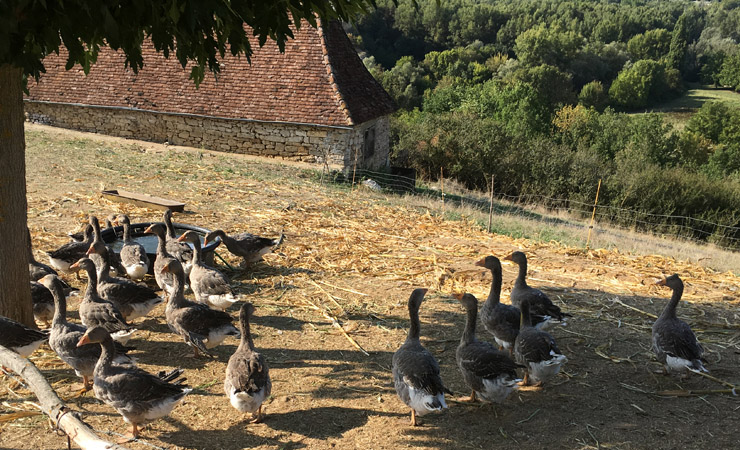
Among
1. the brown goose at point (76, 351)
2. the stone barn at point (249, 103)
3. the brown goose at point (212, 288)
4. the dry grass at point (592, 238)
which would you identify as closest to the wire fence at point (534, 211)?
the dry grass at point (592, 238)

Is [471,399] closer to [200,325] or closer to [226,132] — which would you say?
[200,325]

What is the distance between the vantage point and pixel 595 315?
10922 millimetres

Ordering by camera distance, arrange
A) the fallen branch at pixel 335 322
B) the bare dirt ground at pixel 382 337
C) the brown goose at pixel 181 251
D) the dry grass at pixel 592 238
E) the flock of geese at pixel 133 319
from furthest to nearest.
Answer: the dry grass at pixel 592 238 < the brown goose at pixel 181 251 < the fallen branch at pixel 335 322 < the bare dirt ground at pixel 382 337 < the flock of geese at pixel 133 319

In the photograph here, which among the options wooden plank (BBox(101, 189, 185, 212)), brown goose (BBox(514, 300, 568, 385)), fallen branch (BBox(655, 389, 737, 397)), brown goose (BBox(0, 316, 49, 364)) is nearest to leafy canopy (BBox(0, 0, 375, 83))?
brown goose (BBox(0, 316, 49, 364))

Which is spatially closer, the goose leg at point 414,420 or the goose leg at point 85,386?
the goose leg at point 414,420

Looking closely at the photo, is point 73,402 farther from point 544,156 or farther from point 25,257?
point 544,156

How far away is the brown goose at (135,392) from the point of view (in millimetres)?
6660

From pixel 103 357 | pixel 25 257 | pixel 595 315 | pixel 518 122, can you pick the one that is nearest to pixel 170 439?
pixel 103 357

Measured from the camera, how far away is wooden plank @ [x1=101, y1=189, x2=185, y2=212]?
16.0m

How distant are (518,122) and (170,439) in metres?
61.1

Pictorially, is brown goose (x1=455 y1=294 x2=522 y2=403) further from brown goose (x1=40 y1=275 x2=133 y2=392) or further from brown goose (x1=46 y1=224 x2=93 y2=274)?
brown goose (x1=46 y1=224 x2=93 y2=274)

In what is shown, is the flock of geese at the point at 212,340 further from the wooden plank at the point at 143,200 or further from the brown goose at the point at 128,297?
the wooden plank at the point at 143,200

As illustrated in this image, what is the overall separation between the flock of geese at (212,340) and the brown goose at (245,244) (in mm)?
1091

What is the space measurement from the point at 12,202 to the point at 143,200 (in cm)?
809
